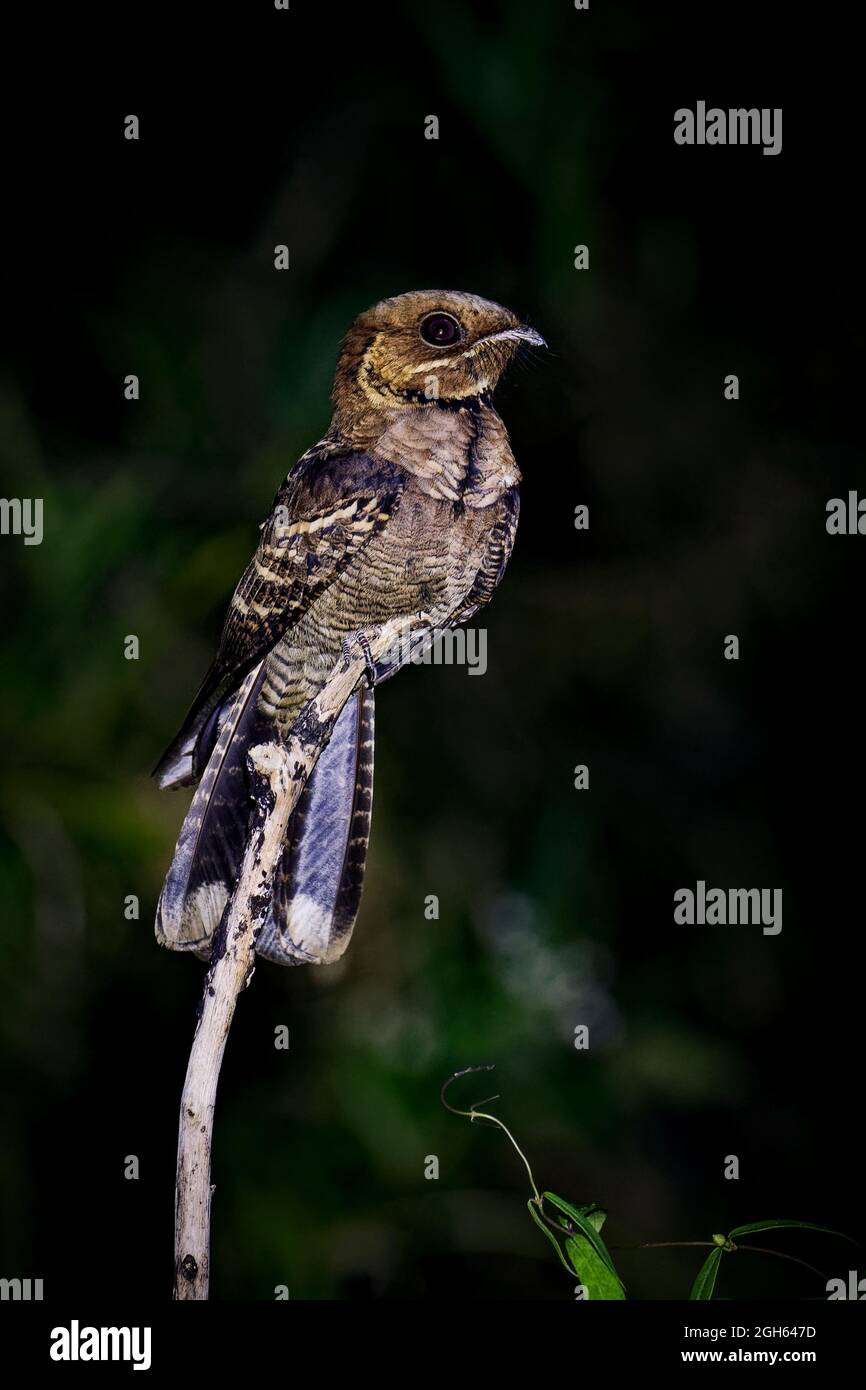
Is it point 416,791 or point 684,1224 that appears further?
point 416,791

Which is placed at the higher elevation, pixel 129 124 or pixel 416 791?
pixel 129 124

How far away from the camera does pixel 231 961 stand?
5.50ft

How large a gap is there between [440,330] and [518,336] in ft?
0.38

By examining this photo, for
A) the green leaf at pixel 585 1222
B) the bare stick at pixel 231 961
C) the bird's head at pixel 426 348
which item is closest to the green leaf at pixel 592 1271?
the green leaf at pixel 585 1222

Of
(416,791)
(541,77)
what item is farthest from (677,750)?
(541,77)

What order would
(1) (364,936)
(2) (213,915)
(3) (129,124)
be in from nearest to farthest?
(2) (213,915), (3) (129,124), (1) (364,936)

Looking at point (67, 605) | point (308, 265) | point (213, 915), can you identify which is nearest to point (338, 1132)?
point (213, 915)

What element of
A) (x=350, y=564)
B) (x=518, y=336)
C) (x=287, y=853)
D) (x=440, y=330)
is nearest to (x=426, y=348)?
(x=440, y=330)

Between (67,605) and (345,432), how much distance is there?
0.83 meters

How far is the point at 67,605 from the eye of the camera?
105 inches

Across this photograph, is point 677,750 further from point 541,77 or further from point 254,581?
point 541,77

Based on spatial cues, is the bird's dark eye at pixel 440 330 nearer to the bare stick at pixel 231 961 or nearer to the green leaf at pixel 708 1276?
the bare stick at pixel 231 961
